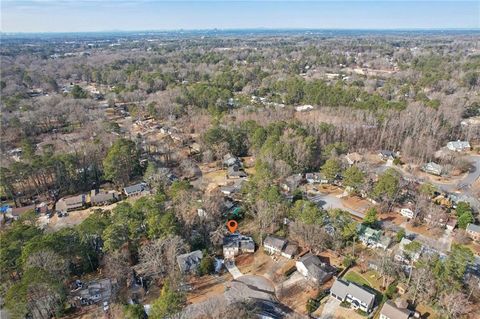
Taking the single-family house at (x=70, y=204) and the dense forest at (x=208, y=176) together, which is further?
the single-family house at (x=70, y=204)

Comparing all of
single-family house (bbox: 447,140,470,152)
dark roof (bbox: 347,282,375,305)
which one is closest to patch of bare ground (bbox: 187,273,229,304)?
dark roof (bbox: 347,282,375,305)

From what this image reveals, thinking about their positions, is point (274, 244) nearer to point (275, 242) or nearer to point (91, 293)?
point (275, 242)

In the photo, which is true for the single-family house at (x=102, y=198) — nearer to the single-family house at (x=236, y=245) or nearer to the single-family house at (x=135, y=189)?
→ the single-family house at (x=135, y=189)

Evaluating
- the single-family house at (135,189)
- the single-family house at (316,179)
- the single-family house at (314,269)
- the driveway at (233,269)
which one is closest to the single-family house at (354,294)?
the single-family house at (314,269)

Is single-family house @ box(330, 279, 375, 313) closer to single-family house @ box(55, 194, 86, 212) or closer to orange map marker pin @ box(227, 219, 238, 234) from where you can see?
orange map marker pin @ box(227, 219, 238, 234)

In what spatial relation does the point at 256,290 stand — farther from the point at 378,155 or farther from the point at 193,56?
the point at 193,56

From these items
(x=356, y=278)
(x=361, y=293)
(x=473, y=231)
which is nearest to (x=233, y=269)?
(x=356, y=278)

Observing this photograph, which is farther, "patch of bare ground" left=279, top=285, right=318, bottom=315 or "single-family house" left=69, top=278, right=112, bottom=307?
"single-family house" left=69, top=278, right=112, bottom=307

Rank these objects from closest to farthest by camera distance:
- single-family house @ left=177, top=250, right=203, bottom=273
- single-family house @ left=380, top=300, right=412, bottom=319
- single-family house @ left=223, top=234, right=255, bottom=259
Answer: single-family house @ left=380, top=300, right=412, bottom=319 < single-family house @ left=177, top=250, right=203, bottom=273 < single-family house @ left=223, top=234, right=255, bottom=259
